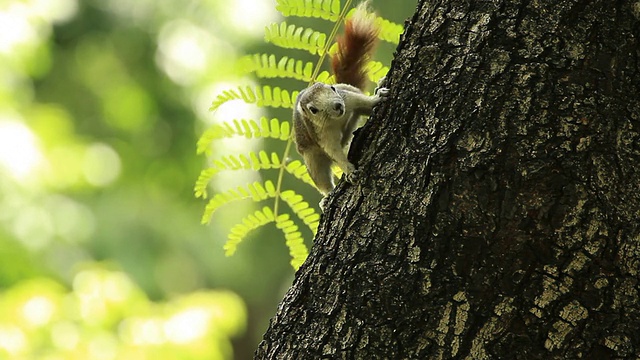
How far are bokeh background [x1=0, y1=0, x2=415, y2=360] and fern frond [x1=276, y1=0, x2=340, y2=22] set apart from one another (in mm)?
2156

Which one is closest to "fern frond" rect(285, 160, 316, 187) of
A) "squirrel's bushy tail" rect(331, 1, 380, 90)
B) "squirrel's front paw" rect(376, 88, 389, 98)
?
"squirrel's bushy tail" rect(331, 1, 380, 90)

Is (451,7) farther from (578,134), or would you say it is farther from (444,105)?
(578,134)

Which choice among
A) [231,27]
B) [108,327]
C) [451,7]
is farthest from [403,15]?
[231,27]

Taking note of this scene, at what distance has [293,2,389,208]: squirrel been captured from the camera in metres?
1.87

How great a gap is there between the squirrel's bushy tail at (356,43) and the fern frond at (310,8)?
0.08 metres

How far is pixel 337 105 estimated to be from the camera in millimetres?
1844

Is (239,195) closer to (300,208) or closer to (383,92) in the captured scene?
(300,208)

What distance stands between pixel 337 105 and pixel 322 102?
50mm

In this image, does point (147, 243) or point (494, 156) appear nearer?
point (494, 156)

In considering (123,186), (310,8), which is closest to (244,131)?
(310,8)

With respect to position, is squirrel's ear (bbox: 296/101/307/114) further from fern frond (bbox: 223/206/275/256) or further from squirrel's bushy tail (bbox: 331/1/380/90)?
fern frond (bbox: 223/206/275/256)

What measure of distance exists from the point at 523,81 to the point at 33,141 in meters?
4.08

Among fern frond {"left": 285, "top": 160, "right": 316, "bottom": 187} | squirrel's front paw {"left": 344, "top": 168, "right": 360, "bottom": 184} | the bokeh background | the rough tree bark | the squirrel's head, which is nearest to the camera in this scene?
the rough tree bark

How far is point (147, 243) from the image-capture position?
5723mm
